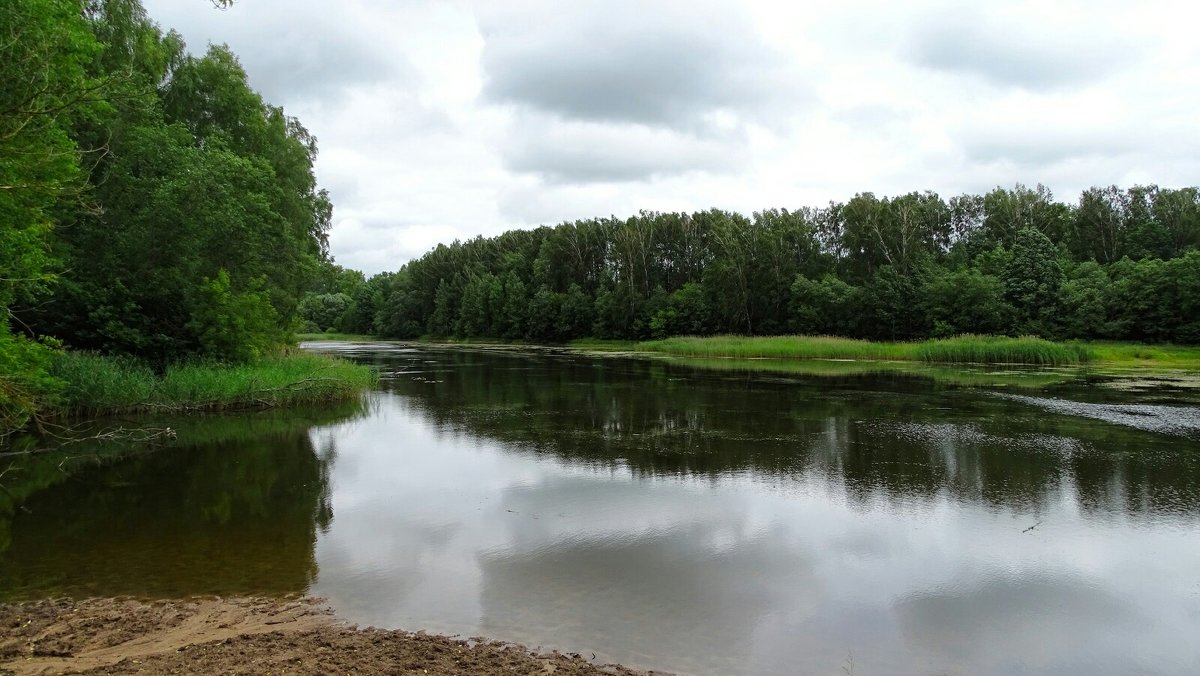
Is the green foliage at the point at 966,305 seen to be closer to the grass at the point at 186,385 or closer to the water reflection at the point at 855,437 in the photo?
the water reflection at the point at 855,437

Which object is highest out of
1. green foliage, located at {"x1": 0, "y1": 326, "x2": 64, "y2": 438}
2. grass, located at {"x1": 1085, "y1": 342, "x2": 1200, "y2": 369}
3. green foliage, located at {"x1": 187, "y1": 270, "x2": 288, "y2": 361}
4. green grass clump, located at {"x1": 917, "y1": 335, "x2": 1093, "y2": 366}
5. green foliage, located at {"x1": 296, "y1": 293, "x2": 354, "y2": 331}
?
green foliage, located at {"x1": 296, "y1": 293, "x2": 354, "y2": 331}

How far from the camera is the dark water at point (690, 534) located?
5.82 meters

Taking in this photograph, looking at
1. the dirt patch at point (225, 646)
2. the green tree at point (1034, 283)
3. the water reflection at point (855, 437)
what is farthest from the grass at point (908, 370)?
the dirt patch at point (225, 646)

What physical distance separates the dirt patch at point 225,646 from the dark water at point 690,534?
1.71ft

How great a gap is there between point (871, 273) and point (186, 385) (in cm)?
5431

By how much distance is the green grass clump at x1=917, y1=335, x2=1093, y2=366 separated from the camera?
35.6 m

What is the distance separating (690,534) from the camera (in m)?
8.56

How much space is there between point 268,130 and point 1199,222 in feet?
215

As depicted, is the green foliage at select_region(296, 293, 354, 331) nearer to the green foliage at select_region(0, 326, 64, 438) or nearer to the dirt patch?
the green foliage at select_region(0, 326, 64, 438)

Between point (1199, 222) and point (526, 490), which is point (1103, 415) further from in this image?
point (1199, 222)

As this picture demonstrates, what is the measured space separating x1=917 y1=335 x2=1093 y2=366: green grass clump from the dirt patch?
37.7m

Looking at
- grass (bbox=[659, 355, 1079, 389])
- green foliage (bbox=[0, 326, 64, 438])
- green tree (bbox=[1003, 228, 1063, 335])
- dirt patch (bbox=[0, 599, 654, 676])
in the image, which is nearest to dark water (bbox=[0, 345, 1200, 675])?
dirt patch (bbox=[0, 599, 654, 676])

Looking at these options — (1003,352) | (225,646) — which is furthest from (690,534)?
(1003,352)

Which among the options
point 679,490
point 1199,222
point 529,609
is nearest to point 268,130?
point 679,490
